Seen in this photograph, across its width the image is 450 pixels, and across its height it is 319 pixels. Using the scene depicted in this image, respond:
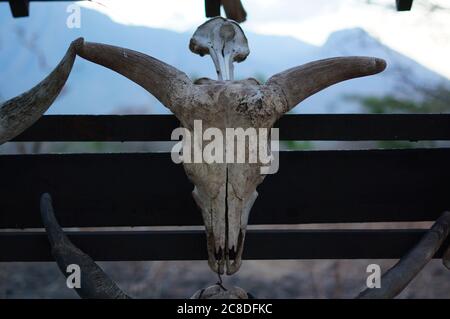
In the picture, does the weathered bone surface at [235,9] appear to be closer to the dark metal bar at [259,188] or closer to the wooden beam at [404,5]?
the wooden beam at [404,5]

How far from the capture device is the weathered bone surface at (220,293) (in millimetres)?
1679

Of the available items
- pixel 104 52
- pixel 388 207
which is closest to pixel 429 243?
pixel 388 207

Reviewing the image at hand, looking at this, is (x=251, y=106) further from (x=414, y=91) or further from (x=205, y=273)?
(x=205, y=273)

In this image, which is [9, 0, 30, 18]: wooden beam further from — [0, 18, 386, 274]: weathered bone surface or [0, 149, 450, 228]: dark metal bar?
[0, 18, 386, 274]: weathered bone surface

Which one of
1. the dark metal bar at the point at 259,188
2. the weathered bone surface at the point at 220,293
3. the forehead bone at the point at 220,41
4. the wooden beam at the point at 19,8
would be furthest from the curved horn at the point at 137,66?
the wooden beam at the point at 19,8

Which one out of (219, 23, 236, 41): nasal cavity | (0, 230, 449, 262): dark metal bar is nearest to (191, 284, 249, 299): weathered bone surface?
(0, 230, 449, 262): dark metal bar

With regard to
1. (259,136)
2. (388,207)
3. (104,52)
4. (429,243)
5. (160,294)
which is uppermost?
(104,52)

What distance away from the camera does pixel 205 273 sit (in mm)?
6660

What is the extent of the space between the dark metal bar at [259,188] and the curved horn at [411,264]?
0.91ft

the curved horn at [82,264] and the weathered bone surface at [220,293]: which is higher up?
the curved horn at [82,264]

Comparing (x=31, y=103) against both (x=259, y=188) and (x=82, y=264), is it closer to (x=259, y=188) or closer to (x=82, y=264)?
(x=82, y=264)

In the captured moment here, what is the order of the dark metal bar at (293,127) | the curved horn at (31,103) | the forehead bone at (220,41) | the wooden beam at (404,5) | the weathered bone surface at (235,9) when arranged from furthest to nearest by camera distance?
A: the weathered bone surface at (235,9) → the wooden beam at (404,5) → the dark metal bar at (293,127) → the forehead bone at (220,41) → the curved horn at (31,103)

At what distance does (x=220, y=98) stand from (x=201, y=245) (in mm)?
776
